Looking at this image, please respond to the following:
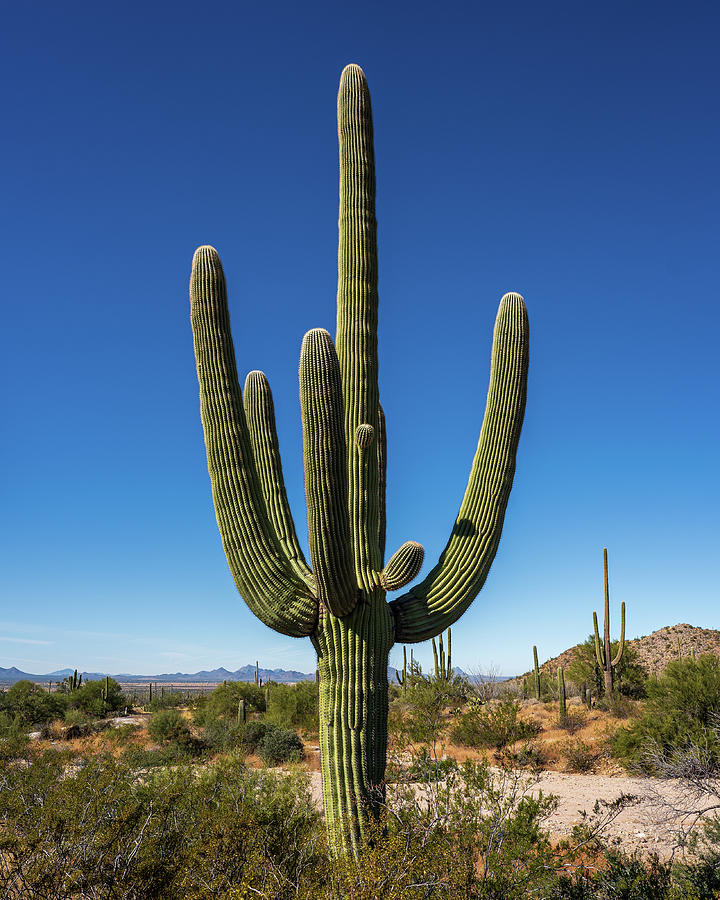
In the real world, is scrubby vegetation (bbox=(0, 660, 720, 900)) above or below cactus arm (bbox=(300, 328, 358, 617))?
below

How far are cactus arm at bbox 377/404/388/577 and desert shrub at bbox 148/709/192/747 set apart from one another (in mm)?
12857

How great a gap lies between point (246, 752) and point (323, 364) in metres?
14.3

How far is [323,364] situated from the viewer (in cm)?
622

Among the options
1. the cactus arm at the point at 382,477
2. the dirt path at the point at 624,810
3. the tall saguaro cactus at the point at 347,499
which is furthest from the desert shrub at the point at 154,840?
the cactus arm at the point at 382,477

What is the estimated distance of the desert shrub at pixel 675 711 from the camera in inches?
512

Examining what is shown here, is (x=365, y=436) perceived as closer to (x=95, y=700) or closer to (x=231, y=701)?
(x=231, y=701)

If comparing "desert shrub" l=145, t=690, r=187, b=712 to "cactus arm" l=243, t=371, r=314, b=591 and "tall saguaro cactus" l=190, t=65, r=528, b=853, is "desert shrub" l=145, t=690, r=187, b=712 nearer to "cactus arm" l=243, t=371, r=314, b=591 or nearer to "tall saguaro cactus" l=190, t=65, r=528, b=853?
"cactus arm" l=243, t=371, r=314, b=591

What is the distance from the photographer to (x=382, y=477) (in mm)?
8250

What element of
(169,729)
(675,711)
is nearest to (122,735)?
(169,729)

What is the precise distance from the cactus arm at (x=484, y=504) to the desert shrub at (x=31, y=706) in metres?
21.3

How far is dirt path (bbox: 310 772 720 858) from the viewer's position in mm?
8555

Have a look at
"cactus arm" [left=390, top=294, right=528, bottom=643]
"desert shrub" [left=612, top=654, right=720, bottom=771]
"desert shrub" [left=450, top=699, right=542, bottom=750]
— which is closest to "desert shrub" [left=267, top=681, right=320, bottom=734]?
"desert shrub" [left=450, top=699, right=542, bottom=750]

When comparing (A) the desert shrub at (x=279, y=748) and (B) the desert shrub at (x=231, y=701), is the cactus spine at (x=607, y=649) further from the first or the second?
(B) the desert shrub at (x=231, y=701)

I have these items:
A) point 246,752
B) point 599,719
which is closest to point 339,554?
point 246,752
